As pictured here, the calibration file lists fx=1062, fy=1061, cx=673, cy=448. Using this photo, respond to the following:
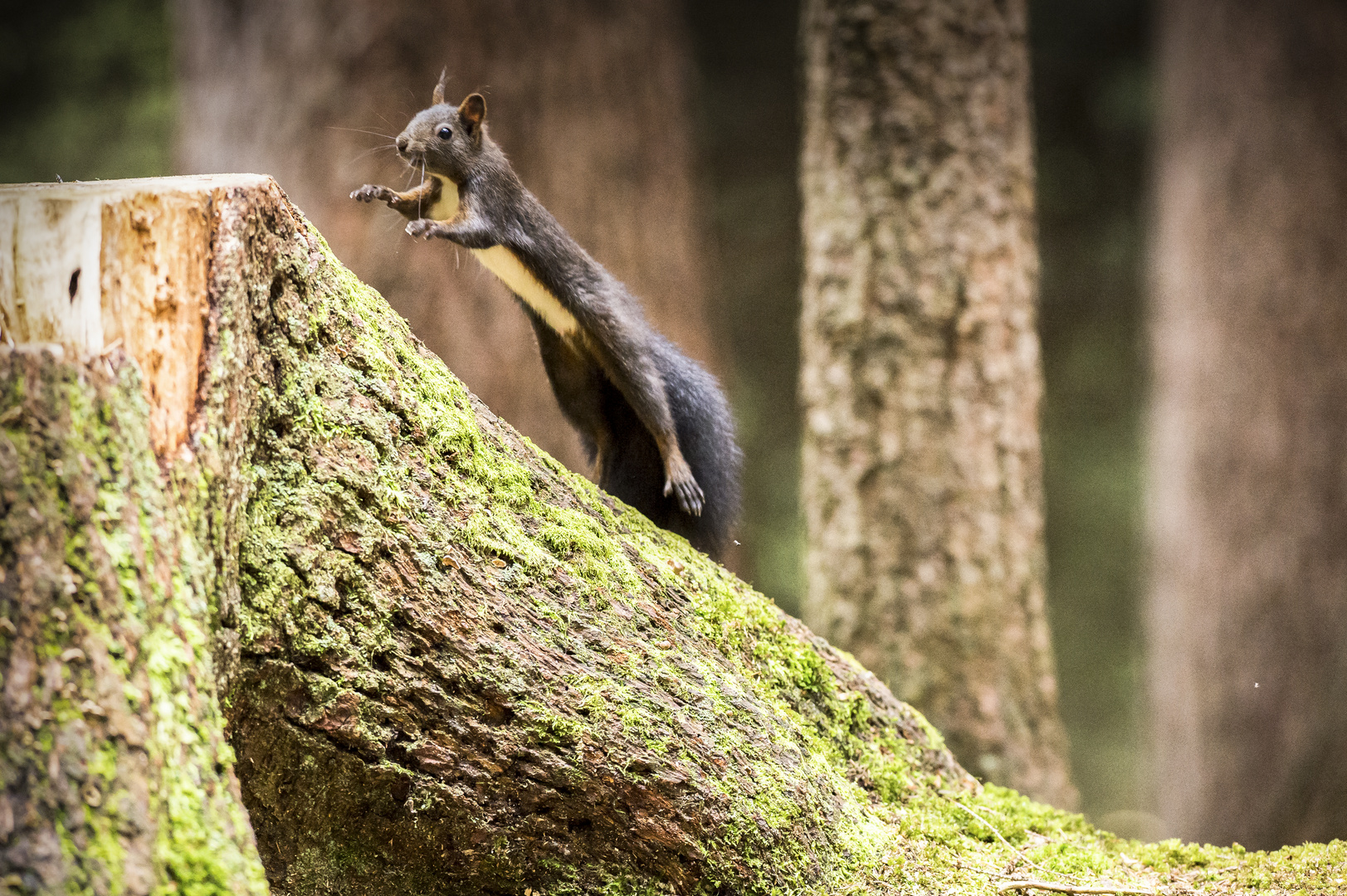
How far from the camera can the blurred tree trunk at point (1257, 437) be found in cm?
534

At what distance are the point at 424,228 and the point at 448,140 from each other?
1.25 ft

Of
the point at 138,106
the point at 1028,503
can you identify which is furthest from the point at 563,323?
the point at 138,106

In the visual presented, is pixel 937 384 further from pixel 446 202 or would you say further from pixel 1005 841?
pixel 446 202

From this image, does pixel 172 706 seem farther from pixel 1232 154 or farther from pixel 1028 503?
pixel 1232 154

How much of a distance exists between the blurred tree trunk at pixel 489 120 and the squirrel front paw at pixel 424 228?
2.58 metres

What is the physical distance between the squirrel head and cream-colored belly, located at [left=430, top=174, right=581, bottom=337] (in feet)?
0.14

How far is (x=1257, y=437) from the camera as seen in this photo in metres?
5.59

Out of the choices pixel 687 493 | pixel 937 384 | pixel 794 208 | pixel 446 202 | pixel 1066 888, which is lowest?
pixel 1066 888

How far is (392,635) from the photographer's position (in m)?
1.64

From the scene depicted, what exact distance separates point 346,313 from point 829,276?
8.04ft

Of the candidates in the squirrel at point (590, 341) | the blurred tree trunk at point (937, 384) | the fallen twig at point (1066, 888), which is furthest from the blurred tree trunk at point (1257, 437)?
the squirrel at point (590, 341)

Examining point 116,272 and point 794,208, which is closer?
point 116,272

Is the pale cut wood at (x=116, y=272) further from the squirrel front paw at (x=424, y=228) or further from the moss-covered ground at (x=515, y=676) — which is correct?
the squirrel front paw at (x=424, y=228)

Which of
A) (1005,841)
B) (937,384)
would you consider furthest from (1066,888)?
(937,384)
